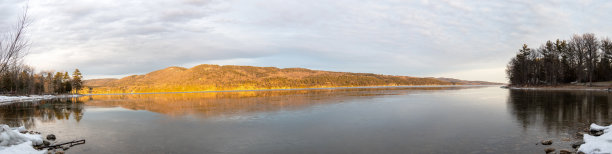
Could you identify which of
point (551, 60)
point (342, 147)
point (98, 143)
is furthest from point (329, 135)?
point (551, 60)

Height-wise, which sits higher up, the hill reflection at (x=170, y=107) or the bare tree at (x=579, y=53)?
the bare tree at (x=579, y=53)

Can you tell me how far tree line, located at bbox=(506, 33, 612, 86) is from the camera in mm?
52953

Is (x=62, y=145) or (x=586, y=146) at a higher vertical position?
(x=586, y=146)

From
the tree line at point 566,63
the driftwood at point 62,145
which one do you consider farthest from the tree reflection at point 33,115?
the tree line at point 566,63

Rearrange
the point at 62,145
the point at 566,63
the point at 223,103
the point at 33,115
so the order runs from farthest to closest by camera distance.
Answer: the point at 566,63 < the point at 223,103 < the point at 33,115 < the point at 62,145

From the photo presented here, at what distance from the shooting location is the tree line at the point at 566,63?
52953 millimetres

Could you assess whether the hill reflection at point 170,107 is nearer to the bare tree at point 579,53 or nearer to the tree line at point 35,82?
the tree line at point 35,82

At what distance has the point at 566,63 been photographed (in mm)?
61562

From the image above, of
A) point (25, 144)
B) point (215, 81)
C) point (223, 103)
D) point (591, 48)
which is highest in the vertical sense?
point (591, 48)

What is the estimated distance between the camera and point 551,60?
60594 millimetres

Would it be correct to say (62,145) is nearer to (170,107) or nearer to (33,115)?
(33,115)

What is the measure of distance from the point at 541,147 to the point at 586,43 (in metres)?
60.0

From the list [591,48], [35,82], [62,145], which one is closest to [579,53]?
[591,48]

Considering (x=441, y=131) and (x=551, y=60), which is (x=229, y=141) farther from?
(x=551, y=60)
